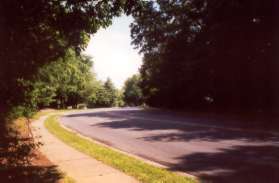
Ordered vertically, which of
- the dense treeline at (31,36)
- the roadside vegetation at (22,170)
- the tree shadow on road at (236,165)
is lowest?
the tree shadow on road at (236,165)

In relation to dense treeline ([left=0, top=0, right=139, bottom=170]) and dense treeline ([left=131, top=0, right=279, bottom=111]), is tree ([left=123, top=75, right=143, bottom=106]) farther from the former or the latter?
dense treeline ([left=0, top=0, right=139, bottom=170])

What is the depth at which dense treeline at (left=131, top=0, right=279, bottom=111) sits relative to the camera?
25.2 metres

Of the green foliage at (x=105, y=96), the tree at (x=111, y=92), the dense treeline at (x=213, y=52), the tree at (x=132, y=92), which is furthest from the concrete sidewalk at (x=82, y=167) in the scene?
the tree at (x=111, y=92)

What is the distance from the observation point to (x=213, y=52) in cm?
2781

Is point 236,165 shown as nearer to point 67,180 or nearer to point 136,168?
point 136,168

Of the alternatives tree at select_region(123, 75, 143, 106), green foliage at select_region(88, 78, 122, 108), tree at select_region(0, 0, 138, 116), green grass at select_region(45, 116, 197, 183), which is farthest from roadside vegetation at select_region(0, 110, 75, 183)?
tree at select_region(123, 75, 143, 106)

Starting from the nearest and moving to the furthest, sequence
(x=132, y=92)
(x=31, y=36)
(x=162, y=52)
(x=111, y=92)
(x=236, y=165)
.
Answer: (x=31, y=36)
(x=236, y=165)
(x=162, y=52)
(x=132, y=92)
(x=111, y=92)

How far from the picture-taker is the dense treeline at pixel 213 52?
2516cm

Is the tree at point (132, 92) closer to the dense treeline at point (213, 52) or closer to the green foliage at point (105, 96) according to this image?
the green foliage at point (105, 96)

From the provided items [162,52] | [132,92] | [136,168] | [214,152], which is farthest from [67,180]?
[132,92]

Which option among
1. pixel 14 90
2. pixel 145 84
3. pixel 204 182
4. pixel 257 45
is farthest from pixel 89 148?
pixel 145 84

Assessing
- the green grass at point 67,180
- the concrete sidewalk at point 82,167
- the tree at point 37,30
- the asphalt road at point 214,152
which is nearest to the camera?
the tree at point 37,30

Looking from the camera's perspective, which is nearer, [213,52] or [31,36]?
[31,36]

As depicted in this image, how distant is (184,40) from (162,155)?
25.5 meters
